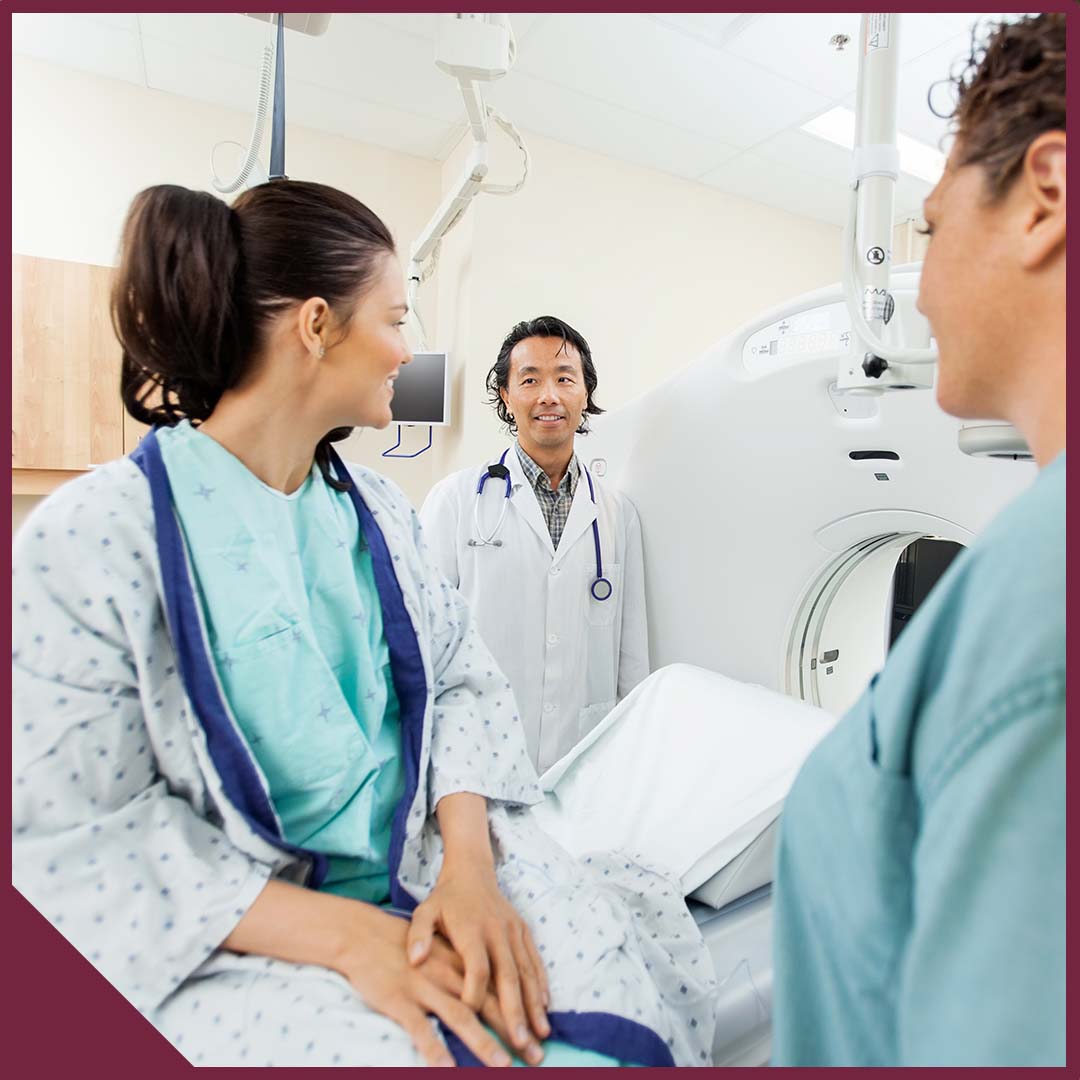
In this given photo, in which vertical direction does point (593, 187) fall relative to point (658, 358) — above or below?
above

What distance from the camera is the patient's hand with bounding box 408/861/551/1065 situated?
0.68 m

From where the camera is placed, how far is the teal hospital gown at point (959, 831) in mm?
Answer: 393

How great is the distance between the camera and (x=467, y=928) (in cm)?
73

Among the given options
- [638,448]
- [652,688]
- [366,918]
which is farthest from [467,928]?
[638,448]

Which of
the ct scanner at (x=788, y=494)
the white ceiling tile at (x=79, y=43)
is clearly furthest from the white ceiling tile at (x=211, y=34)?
the ct scanner at (x=788, y=494)

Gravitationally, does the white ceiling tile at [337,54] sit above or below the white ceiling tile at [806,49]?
above

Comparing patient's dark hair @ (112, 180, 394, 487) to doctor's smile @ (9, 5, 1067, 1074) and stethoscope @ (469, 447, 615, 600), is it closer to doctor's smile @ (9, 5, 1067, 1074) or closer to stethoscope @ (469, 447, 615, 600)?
doctor's smile @ (9, 5, 1067, 1074)

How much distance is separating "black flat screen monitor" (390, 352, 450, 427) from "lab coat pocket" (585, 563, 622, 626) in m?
1.52

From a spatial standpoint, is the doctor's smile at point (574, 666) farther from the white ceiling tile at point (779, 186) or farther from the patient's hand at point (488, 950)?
the white ceiling tile at point (779, 186)

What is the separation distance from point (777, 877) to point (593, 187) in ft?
11.1

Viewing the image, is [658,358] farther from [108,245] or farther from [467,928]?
[467,928]

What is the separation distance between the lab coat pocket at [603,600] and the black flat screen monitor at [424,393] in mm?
1519

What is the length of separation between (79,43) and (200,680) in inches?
121

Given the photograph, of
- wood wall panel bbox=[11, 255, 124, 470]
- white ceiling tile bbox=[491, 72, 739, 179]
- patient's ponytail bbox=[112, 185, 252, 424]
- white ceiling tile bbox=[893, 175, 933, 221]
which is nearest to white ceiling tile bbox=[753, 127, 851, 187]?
white ceiling tile bbox=[491, 72, 739, 179]
